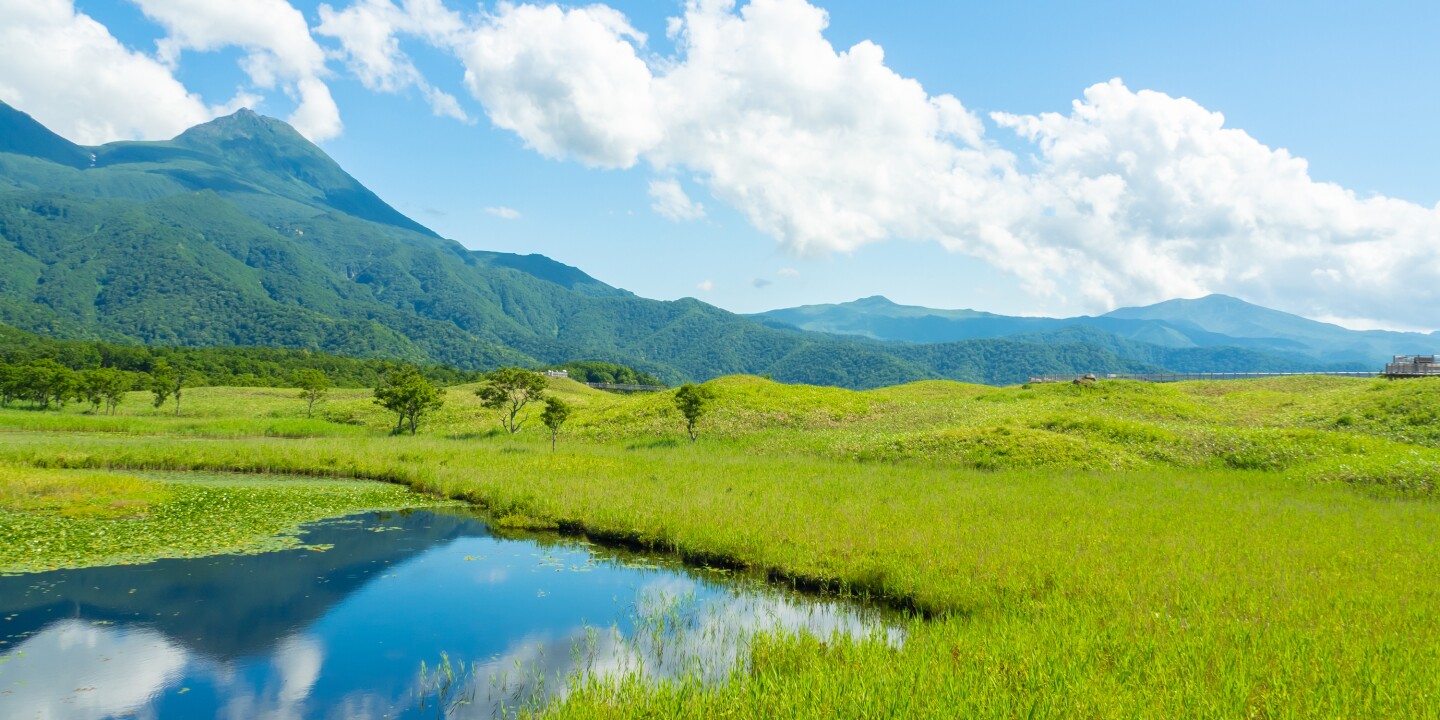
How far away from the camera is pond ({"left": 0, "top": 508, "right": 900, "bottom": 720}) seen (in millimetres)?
11547

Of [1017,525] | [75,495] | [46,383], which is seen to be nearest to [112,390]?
[46,383]

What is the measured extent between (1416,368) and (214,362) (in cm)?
19002

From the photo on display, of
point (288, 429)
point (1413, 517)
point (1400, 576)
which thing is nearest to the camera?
point (1400, 576)

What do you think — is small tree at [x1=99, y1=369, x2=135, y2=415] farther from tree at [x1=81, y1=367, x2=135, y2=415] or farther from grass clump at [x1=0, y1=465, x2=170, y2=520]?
grass clump at [x1=0, y1=465, x2=170, y2=520]

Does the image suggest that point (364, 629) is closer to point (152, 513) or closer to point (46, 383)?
point (152, 513)

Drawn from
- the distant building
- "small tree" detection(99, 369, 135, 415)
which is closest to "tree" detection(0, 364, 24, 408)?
"small tree" detection(99, 369, 135, 415)

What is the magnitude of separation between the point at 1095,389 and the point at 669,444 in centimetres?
4417

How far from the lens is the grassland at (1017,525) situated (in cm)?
964

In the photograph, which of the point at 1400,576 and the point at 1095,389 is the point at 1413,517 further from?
the point at 1095,389

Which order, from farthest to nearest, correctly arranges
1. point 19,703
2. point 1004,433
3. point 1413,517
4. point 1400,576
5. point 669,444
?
point 669,444, point 1004,433, point 1413,517, point 1400,576, point 19,703

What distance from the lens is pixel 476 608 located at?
16453 mm

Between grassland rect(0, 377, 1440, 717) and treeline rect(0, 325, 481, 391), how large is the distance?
79.4 meters

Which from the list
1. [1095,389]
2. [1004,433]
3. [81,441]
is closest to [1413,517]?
[1004,433]

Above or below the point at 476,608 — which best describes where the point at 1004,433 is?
above
